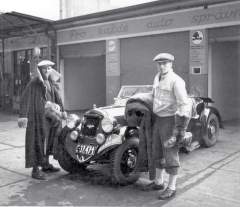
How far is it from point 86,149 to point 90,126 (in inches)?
17.9

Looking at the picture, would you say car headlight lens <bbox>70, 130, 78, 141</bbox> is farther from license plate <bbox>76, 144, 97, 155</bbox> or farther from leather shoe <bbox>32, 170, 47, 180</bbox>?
leather shoe <bbox>32, 170, 47, 180</bbox>


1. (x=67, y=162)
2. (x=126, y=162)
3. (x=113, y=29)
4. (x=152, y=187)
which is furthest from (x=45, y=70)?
(x=113, y=29)

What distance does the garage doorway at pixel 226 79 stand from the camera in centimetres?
973

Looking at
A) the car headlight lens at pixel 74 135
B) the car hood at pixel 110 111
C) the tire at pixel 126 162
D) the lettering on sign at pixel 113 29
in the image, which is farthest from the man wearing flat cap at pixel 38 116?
the lettering on sign at pixel 113 29

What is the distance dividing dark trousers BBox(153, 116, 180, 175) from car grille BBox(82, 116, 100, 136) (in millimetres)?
1078

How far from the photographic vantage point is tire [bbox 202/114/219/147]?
6.49m

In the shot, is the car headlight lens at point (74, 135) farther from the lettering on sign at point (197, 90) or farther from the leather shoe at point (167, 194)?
the lettering on sign at point (197, 90)

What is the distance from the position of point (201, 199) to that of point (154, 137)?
95cm

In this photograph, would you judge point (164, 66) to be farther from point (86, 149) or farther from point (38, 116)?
point (38, 116)

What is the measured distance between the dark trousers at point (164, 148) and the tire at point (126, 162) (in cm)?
52

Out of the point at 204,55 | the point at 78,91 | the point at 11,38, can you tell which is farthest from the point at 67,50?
the point at 204,55

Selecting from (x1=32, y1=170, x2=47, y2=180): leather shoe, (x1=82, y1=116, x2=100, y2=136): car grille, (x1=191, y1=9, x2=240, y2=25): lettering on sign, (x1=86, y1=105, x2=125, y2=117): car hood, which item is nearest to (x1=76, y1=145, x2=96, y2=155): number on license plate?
(x1=82, y1=116, x2=100, y2=136): car grille

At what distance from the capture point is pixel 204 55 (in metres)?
9.30

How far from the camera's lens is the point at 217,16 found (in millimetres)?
8844
